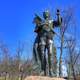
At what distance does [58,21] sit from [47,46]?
1.16 m

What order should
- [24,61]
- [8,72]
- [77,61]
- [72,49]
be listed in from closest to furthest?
1. [72,49]
2. [77,61]
3. [24,61]
4. [8,72]

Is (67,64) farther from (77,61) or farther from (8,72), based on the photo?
(8,72)

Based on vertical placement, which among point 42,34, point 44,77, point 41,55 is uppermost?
point 42,34

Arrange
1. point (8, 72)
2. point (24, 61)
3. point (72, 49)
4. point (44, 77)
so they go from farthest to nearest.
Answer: point (8, 72) < point (24, 61) < point (72, 49) < point (44, 77)

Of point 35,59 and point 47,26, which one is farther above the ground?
point 47,26

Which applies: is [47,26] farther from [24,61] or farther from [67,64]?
[24,61]

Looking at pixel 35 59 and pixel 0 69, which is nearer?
pixel 35 59

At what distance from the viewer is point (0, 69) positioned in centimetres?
4891

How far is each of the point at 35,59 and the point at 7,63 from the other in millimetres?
34264

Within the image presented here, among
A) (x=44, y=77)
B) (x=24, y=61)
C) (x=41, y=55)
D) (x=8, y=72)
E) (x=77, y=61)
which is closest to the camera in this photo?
(x=44, y=77)

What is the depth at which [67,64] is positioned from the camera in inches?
1334

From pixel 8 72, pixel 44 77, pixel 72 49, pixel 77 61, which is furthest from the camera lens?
pixel 8 72

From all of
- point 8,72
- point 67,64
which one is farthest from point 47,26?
point 8,72

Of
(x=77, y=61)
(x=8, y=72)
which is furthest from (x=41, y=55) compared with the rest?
(x=8, y=72)
